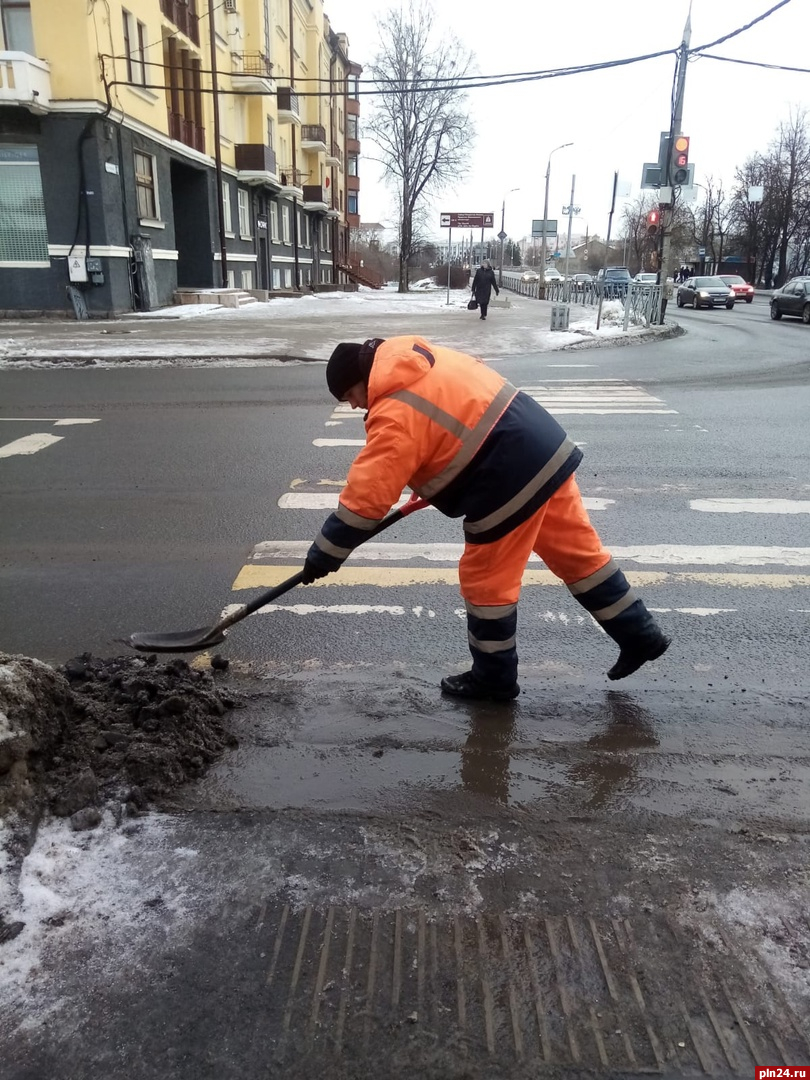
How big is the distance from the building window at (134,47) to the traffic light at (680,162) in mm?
13360

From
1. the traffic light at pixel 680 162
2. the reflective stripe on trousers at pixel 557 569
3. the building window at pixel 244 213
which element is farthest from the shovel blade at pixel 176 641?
the building window at pixel 244 213

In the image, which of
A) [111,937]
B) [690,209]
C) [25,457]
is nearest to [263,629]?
[111,937]

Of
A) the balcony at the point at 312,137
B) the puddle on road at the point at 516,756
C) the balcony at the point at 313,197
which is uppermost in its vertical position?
the balcony at the point at 312,137

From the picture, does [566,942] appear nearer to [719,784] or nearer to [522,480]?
[719,784]

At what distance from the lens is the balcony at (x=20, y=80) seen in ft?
60.8

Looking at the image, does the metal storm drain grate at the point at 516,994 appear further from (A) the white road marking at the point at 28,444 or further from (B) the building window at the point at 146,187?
(B) the building window at the point at 146,187

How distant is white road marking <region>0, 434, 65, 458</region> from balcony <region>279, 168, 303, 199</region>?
3213 centimetres

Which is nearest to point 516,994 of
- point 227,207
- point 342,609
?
point 342,609

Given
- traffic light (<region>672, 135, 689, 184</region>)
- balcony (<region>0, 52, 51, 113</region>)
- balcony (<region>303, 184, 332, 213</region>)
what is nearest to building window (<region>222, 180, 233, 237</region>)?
balcony (<region>0, 52, 51, 113</region>)

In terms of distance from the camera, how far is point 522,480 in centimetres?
289

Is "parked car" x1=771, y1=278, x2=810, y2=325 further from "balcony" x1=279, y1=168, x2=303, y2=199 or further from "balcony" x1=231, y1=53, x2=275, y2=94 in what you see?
"balcony" x1=279, y1=168, x2=303, y2=199

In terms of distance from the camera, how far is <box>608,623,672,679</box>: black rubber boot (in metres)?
3.28

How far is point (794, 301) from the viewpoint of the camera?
85.5 feet

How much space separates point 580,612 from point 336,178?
56190mm
